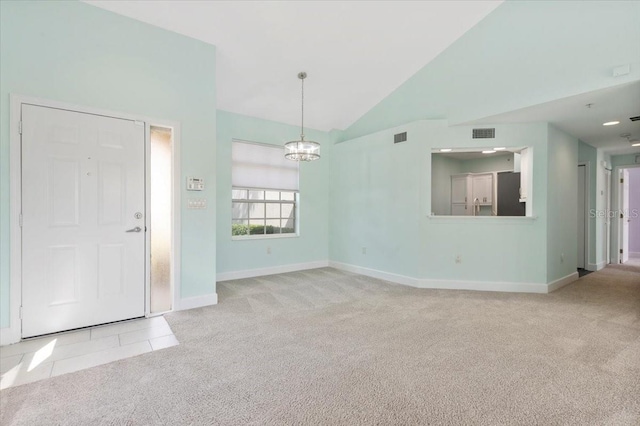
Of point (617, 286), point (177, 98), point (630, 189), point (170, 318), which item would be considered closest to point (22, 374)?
point (170, 318)

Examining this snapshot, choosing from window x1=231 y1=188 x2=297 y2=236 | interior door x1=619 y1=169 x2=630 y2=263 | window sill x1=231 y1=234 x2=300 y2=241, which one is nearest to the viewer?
window sill x1=231 y1=234 x2=300 y2=241

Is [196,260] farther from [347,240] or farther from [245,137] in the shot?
[347,240]

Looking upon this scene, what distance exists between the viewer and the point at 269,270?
569 centimetres

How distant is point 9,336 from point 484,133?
6259mm

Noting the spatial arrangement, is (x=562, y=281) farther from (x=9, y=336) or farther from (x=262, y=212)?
(x=9, y=336)

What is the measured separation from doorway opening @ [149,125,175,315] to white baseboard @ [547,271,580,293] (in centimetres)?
548

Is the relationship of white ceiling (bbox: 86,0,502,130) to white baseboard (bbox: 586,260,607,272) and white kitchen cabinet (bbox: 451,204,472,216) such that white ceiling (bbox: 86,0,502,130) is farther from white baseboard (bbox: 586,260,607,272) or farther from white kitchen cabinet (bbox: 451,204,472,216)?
white baseboard (bbox: 586,260,607,272)

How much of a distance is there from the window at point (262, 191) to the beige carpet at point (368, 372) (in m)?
2.11

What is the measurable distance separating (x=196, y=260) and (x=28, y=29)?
110 inches

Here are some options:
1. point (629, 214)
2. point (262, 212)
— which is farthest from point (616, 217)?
point (262, 212)

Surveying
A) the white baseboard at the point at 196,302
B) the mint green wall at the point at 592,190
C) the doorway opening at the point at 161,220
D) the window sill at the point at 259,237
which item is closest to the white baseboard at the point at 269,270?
the window sill at the point at 259,237

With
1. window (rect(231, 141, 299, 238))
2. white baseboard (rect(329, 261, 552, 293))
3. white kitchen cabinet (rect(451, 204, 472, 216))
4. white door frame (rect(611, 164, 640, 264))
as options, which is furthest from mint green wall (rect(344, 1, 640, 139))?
white door frame (rect(611, 164, 640, 264))

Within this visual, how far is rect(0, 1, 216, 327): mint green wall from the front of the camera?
2734 millimetres

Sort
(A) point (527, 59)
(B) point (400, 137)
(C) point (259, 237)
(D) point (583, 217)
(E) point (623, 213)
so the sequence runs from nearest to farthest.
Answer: (A) point (527, 59) < (B) point (400, 137) < (C) point (259, 237) < (D) point (583, 217) < (E) point (623, 213)
